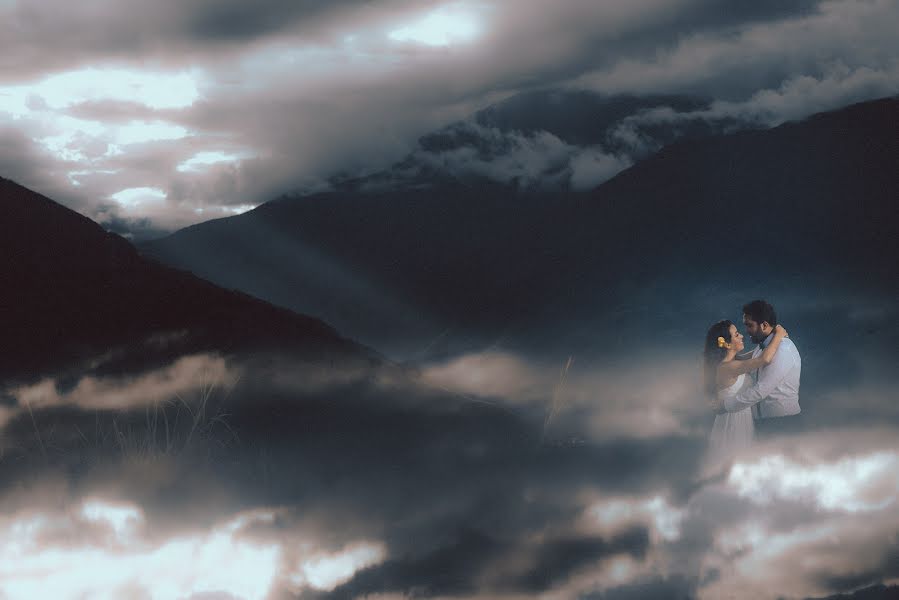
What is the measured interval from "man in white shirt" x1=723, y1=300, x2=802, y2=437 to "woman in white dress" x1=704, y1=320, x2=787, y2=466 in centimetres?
12

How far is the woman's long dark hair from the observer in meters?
9.69

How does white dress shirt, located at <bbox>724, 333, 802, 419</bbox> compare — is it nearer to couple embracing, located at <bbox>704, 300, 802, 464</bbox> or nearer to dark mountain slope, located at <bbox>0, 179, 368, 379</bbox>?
couple embracing, located at <bbox>704, 300, 802, 464</bbox>

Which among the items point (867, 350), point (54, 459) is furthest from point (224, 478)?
point (867, 350)

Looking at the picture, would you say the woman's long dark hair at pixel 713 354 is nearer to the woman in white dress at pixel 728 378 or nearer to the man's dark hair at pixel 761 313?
the woman in white dress at pixel 728 378

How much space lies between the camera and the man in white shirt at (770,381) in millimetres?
9258

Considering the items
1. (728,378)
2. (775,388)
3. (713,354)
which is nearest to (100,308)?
(713,354)

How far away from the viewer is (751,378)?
9.83m

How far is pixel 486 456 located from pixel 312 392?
2955 mm

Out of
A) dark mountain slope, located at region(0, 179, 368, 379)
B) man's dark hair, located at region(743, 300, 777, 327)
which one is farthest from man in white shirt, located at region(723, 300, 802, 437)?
dark mountain slope, located at region(0, 179, 368, 379)

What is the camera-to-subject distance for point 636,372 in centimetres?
19575

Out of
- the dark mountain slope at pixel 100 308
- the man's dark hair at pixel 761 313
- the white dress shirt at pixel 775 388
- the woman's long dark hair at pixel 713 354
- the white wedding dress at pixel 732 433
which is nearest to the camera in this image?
the man's dark hair at pixel 761 313

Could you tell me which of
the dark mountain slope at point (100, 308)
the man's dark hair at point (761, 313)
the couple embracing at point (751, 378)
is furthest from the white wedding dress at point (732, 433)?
the dark mountain slope at point (100, 308)

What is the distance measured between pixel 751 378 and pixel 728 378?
352 millimetres

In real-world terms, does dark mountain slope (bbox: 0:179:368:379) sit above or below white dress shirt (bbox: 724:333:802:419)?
above
